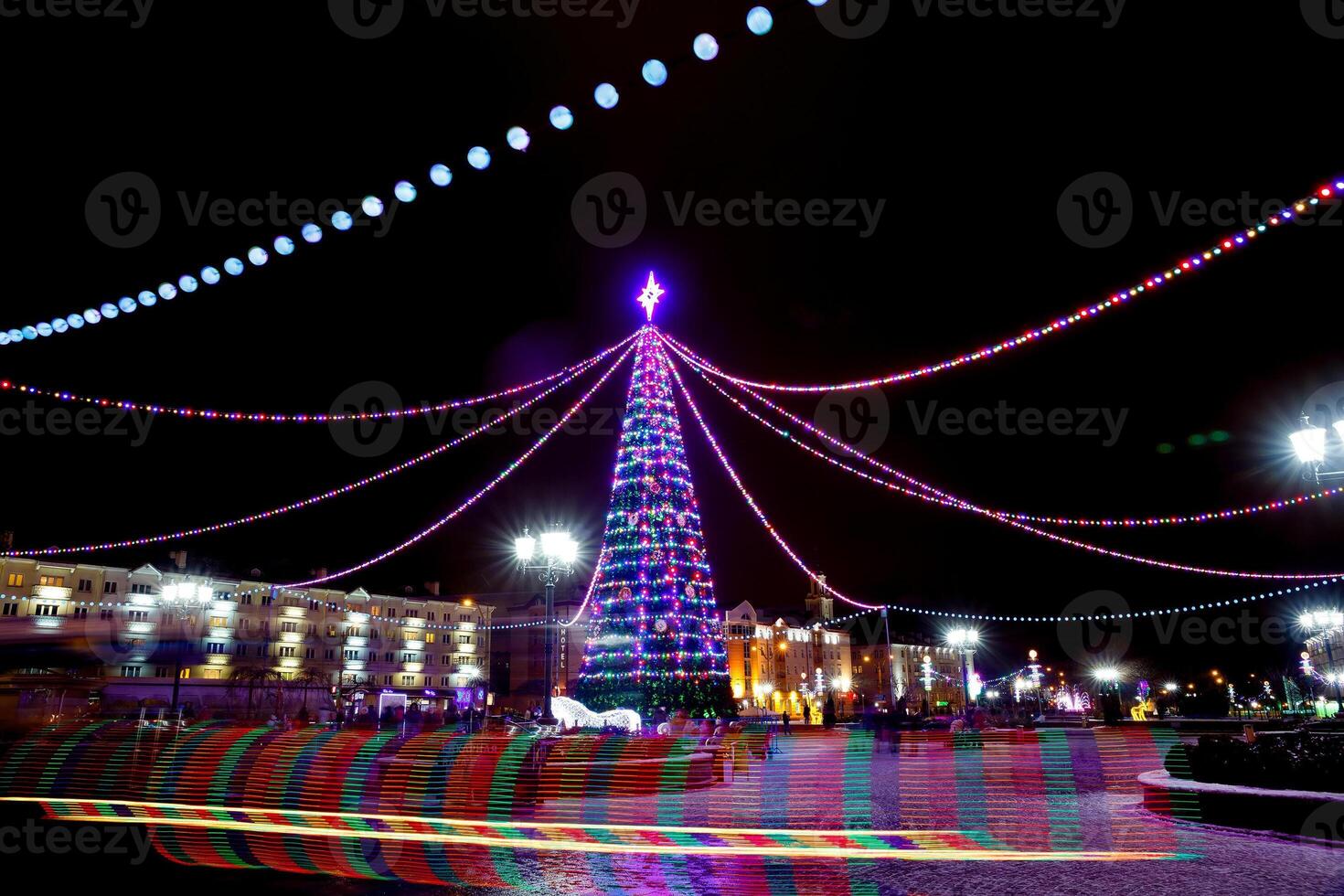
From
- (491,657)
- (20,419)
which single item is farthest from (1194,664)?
(20,419)

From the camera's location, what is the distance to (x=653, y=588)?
27.5m

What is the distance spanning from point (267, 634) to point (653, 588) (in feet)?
135

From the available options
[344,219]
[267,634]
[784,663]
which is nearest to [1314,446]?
[344,219]

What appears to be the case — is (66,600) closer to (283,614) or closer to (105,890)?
(283,614)

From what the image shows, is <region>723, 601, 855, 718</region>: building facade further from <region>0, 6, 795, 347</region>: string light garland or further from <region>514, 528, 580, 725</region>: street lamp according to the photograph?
<region>0, 6, 795, 347</region>: string light garland

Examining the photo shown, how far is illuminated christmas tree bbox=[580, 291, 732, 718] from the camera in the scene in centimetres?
2709

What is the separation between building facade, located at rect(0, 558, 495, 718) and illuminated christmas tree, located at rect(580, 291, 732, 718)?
12593mm

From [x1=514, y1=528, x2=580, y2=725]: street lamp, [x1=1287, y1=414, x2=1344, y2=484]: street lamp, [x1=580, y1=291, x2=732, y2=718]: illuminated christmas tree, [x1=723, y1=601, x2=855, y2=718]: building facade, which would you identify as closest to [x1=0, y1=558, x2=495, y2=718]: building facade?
[x1=514, y1=528, x2=580, y2=725]: street lamp

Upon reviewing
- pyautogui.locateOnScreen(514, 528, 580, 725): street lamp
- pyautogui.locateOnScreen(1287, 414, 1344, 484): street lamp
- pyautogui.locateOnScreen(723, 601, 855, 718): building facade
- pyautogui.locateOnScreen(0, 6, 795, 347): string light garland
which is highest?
pyautogui.locateOnScreen(0, 6, 795, 347): string light garland

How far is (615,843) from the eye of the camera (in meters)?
10.2

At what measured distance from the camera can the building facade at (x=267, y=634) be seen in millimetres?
45594

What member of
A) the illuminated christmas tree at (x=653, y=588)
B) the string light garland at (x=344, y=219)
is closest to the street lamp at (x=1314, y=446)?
the string light garland at (x=344, y=219)

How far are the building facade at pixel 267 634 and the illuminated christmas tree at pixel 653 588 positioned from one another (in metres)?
12.6

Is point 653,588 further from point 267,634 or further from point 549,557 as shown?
point 267,634
